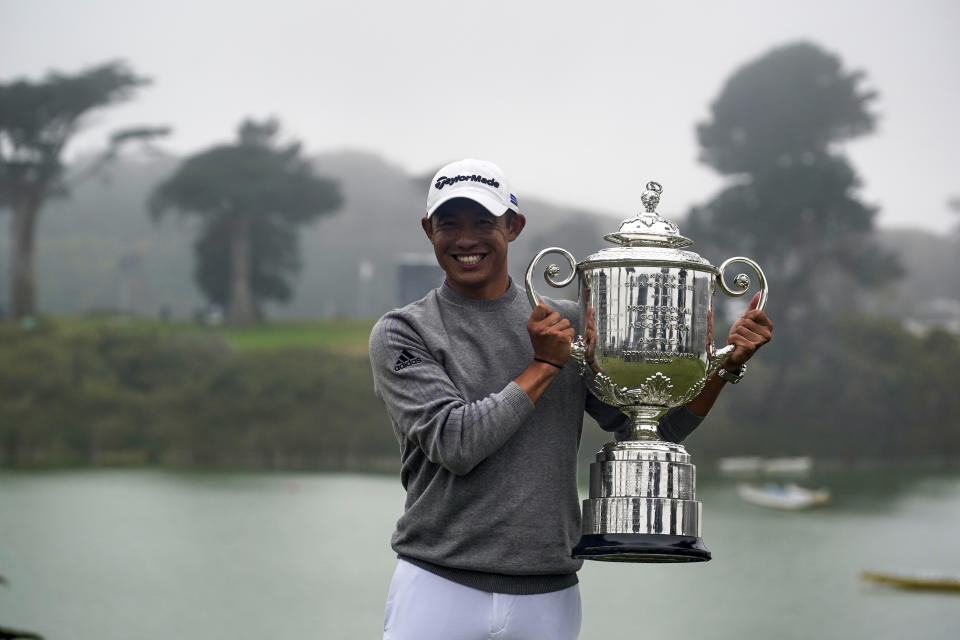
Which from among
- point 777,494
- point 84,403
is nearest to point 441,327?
point 777,494

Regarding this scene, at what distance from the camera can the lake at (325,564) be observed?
1596 cm

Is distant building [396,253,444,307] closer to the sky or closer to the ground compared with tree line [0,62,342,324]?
closer to the ground

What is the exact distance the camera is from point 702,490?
25.6 metres

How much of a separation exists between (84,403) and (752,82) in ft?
62.1

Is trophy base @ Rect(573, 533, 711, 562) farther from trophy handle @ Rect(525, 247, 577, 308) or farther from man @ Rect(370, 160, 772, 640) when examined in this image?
trophy handle @ Rect(525, 247, 577, 308)

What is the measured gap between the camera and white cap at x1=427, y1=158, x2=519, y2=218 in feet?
6.29

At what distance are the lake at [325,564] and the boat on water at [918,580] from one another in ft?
0.56

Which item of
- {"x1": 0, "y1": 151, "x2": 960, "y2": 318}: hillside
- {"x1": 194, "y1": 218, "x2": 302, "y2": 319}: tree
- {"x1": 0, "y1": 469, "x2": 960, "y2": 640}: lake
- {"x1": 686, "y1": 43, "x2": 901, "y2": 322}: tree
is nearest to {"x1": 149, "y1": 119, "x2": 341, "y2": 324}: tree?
{"x1": 194, "y1": 218, "x2": 302, "y2": 319}: tree

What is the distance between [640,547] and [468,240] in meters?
0.53

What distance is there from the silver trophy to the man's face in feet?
0.24

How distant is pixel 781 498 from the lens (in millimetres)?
24531

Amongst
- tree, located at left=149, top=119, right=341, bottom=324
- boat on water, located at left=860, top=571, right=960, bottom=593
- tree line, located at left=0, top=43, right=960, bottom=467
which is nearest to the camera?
boat on water, located at left=860, top=571, right=960, bottom=593

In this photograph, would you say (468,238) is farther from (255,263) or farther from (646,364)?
(255,263)

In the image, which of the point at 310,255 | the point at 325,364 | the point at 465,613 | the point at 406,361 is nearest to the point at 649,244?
the point at 406,361
